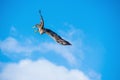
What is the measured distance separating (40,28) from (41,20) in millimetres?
1081

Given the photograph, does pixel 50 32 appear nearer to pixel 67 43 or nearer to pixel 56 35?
pixel 56 35

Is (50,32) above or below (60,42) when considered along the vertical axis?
above

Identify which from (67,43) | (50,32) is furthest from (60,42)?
(50,32)

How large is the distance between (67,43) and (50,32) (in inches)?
180

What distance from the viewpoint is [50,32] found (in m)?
28.0

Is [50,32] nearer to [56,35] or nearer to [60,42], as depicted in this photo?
[56,35]

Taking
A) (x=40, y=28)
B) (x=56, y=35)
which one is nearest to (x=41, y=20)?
(x=40, y=28)

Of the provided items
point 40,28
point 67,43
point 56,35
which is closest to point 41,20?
point 40,28

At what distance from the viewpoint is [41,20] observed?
26531 mm

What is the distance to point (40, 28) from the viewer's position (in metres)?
26.5

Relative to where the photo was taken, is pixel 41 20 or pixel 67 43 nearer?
pixel 67 43

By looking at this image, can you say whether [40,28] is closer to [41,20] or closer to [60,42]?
[41,20]

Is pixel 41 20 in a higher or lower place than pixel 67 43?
higher

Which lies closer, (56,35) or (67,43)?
(67,43)
